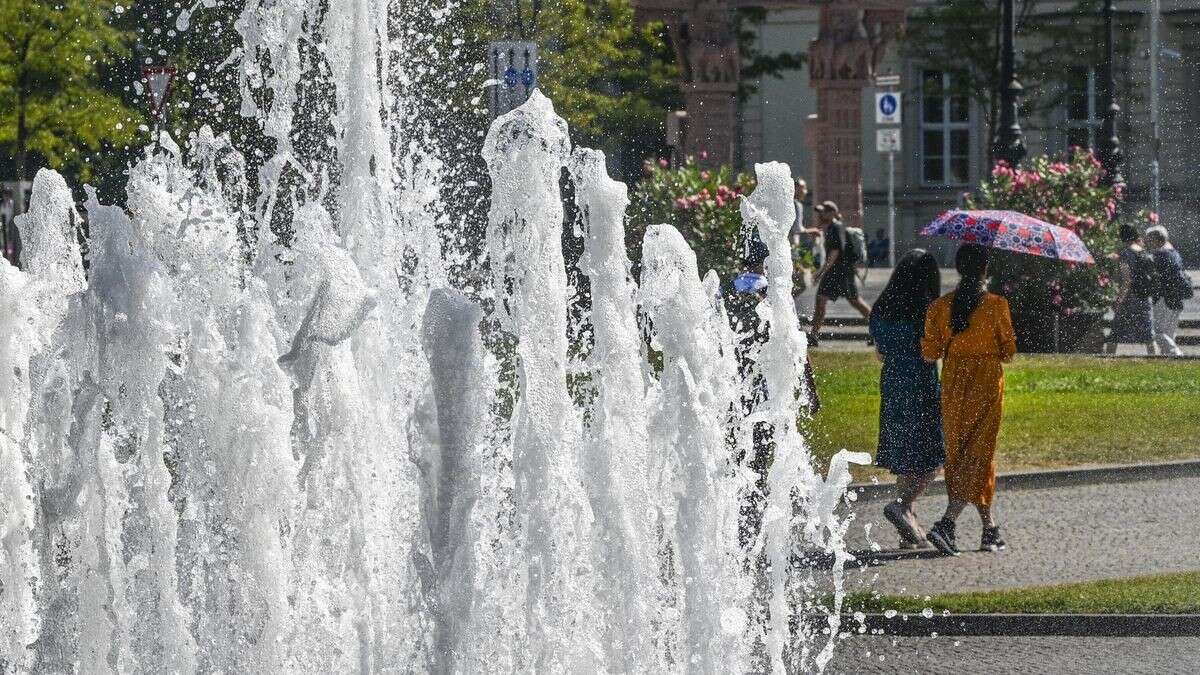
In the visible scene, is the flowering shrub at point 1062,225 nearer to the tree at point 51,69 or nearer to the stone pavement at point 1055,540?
the stone pavement at point 1055,540

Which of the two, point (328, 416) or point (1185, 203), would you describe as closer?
point (328, 416)

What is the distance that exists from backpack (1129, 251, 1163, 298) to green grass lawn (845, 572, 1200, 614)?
460 inches

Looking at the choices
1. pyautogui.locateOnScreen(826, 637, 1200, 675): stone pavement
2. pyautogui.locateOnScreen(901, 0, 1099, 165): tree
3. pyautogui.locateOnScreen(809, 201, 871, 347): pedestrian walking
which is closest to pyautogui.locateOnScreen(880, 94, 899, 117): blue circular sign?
pyautogui.locateOnScreen(901, 0, 1099, 165): tree

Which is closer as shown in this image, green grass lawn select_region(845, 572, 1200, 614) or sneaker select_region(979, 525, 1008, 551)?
green grass lawn select_region(845, 572, 1200, 614)

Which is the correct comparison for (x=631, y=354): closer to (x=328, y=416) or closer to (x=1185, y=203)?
(x=328, y=416)

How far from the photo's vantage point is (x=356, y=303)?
614 centimetres

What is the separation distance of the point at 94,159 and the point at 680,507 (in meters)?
35.4

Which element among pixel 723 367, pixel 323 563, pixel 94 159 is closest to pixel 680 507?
pixel 723 367

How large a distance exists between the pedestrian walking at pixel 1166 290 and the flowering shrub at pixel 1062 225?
1.94 ft

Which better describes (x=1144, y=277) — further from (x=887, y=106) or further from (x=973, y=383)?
(x=887, y=106)

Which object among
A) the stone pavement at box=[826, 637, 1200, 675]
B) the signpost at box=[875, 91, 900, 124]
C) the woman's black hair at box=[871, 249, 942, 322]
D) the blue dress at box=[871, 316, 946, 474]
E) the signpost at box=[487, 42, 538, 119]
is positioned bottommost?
the stone pavement at box=[826, 637, 1200, 675]

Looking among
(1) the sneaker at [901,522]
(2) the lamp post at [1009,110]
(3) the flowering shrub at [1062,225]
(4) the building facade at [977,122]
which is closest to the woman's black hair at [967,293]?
(1) the sneaker at [901,522]

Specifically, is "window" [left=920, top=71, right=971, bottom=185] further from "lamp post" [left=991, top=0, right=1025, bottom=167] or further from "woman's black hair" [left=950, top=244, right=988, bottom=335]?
"woman's black hair" [left=950, top=244, right=988, bottom=335]

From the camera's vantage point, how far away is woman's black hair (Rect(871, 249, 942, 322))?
994 centimetres
